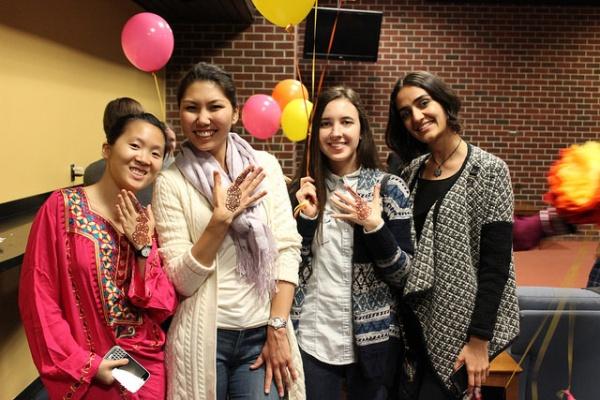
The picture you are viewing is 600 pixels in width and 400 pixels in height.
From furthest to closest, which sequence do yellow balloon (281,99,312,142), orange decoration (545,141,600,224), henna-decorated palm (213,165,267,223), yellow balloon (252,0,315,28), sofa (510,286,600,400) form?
1. yellow balloon (281,99,312,142)
2. sofa (510,286,600,400)
3. yellow balloon (252,0,315,28)
4. henna-decorated palm (213,165,267,223)
5. orange decoration (545,141,600,224)

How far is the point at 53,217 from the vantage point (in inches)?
50.1

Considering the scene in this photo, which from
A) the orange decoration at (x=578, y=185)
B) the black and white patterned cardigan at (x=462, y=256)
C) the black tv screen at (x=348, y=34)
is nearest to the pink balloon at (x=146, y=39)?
the black and white patterned cardigan at (x=462, y=256)

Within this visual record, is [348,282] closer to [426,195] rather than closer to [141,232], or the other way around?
[426,195]

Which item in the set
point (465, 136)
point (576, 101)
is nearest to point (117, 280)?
point (465, 136)

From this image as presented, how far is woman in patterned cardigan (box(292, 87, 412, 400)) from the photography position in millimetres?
1575

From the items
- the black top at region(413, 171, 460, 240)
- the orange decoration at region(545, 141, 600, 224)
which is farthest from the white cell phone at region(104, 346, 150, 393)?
the orange decoration at region(545, 141, 600, 224)

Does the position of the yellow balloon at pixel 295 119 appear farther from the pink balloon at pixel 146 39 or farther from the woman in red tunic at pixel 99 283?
the woman in red tunic at pixel 99 283

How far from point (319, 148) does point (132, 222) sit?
25.4 inches

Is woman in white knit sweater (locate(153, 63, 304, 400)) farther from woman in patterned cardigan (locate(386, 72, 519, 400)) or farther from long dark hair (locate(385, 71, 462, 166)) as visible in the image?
long dark hair (locate(385, 71, 462, 166))

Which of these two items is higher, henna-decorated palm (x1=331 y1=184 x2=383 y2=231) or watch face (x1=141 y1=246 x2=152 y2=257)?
henna-decorated palm (x1=331 y1=184 x2=383 y2=231)

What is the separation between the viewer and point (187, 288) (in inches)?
53.3

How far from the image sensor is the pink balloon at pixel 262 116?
373cm

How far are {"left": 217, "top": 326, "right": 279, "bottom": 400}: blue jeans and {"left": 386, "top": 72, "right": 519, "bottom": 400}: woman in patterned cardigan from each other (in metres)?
0.47

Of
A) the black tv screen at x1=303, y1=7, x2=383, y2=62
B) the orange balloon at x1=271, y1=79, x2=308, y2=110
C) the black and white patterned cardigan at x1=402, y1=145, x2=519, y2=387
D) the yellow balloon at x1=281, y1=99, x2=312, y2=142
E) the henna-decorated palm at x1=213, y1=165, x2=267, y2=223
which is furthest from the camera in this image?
the black tv screen at x1=303, y1=7, x2=383, y2=62
